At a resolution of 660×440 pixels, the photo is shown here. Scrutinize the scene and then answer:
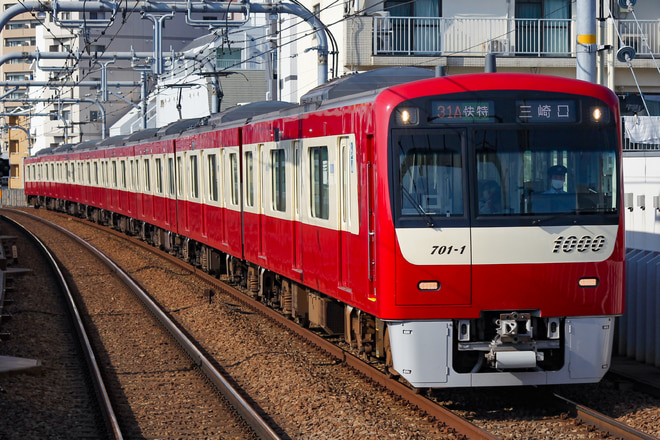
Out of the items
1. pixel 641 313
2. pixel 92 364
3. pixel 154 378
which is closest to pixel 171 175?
pixel 92 364

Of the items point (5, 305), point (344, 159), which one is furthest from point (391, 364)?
point (5, 305)

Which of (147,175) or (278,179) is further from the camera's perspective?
(147,175)

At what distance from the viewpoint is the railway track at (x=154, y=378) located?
809 cm

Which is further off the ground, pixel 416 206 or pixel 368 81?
pixel 368 81

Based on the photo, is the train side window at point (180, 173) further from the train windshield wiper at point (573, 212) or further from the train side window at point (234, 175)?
the train windshield wiper at point (573, 212)

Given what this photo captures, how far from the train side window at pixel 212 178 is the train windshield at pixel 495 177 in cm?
879

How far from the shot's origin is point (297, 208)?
1097 centimetres

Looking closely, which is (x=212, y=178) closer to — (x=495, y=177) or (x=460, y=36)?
(x=460, y=36)

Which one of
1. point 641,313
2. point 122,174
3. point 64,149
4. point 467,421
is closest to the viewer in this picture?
point 467,421

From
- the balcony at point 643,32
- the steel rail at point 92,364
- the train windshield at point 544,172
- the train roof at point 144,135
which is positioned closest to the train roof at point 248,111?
the steel rail at point 92,364

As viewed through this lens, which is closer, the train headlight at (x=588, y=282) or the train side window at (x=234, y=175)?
the train headlight at (x=588, y=282)

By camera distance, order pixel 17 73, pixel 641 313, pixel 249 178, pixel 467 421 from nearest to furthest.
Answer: pixel 467 421, pixel 641 313, pixel 249 178, pixel 17 73

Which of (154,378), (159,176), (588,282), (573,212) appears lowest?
(154,378)

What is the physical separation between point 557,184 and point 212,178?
955 cm
